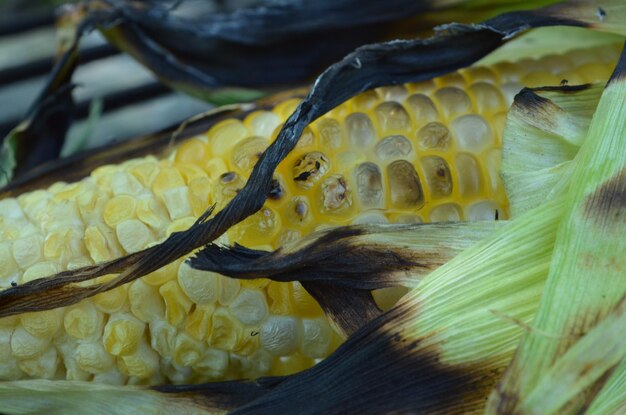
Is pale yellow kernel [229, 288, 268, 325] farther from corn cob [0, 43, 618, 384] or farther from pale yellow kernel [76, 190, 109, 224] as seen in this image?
pale yellow kernel [76, 190, 109, 224]

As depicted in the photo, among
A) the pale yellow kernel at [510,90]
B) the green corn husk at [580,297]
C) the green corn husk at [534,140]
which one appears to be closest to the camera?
the green corn husk at [580,297]

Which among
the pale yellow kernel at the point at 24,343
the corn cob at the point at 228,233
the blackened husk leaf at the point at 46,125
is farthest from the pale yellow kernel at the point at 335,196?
the blackened husk leaf at the point at 46,125

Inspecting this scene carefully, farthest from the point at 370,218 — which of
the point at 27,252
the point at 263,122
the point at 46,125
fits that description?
the point at 46,125

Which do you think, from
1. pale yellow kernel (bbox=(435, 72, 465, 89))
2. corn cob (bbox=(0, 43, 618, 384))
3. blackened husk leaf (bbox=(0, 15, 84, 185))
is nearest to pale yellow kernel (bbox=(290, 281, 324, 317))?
corn cob (bbox=(0, 43, 618, 384))

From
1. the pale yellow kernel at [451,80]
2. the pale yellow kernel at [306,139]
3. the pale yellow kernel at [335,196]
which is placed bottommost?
the pale yellow kernel at [335,196]

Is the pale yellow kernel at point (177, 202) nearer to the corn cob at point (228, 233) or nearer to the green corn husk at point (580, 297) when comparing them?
the corn cob at point (228, 233)
